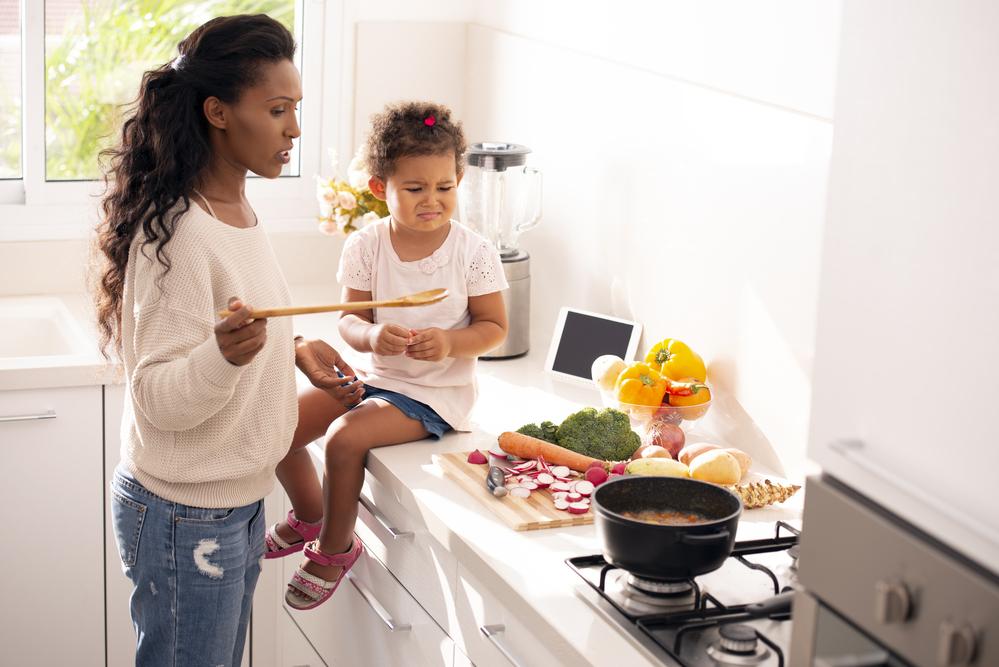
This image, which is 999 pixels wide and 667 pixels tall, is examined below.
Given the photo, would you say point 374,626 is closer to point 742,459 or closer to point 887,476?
point 742,459

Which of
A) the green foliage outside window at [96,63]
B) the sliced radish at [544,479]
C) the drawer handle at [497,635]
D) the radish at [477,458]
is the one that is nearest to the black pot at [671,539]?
the drawer handle at [497,635]

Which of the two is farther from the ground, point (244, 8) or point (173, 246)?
point (244, 8)

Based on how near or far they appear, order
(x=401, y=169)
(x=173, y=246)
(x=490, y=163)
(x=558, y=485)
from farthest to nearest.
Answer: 1. (x=490, y=163)
2. (x=401, y=169)
3. (x=558, y=485)
4. (x=173, y=246)

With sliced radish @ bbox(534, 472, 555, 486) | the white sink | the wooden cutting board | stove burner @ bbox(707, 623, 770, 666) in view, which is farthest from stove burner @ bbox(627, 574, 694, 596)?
the white sink

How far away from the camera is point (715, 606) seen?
1.50 metres

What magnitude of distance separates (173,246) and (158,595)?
469 mm

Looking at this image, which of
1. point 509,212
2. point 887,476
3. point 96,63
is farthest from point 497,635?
point 96,63

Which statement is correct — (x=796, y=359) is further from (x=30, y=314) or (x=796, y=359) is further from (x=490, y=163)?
(x=30, y=314)

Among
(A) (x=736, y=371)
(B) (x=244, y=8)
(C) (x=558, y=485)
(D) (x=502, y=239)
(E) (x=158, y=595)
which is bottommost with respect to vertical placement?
(E) (x=158, y=595)

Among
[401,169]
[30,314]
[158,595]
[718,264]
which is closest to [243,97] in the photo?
[401,169]

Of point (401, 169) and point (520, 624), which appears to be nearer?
point (520, 624)

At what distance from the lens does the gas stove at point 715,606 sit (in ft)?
4.44

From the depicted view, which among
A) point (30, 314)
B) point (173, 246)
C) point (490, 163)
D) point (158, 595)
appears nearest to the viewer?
point (173, 246)

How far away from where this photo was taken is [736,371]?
6.92ft
